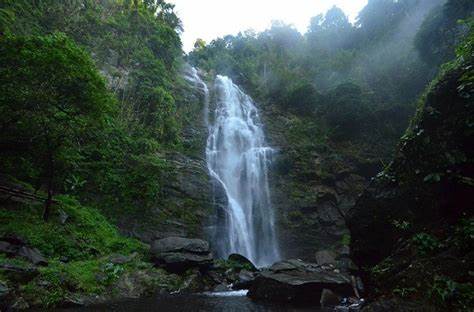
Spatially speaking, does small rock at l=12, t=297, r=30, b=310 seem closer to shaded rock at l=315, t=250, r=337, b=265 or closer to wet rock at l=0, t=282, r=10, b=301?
wet rock at l=0, t=282, r=10, b=301

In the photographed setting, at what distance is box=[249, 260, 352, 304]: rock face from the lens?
1028cm

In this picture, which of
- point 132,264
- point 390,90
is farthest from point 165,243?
point 390,90

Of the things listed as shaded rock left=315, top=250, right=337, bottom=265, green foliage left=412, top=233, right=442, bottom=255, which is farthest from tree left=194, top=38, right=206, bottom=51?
green foliage left=412, top=233, right=442, bottom=255

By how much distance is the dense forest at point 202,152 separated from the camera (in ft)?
23.4

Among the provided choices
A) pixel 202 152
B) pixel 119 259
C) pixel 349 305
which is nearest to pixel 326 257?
pixel 349 305

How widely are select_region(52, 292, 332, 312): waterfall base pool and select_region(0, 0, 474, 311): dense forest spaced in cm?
90

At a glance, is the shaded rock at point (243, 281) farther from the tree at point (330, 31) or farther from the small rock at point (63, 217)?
the tree at point (330, 31)

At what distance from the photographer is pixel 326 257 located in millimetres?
18875

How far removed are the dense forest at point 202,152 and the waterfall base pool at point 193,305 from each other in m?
0.90

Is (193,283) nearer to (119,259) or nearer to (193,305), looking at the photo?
(119,259)

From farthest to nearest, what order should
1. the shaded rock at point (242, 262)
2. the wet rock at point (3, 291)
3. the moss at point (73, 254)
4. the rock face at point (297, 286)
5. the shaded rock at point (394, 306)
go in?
the shaded rock at point (242, 262), the rock face at point (297, 286), the moss at point (73, 254), the wet rock at point (3, 291), the shaded rock at point (394, 306)

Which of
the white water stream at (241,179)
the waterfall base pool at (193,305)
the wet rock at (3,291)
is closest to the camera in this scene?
the wet rock at (3,291)

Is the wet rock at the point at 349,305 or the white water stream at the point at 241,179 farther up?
the white water stream at the point at 241,179

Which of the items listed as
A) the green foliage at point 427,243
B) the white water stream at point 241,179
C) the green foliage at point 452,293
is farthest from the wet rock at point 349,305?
the white water stream at point 241,179
